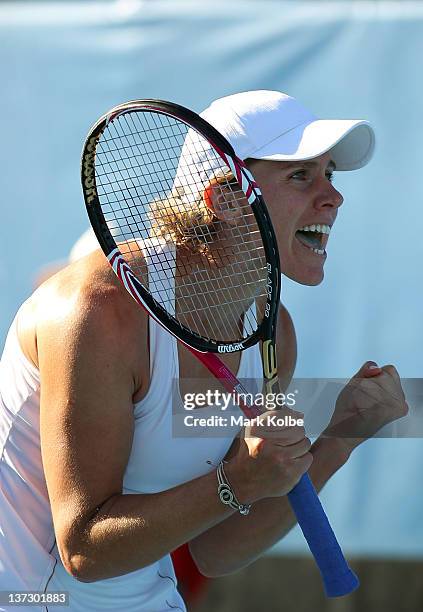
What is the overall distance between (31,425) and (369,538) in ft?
4.30

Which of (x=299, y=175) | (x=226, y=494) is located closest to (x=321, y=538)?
(x=226, y=494)

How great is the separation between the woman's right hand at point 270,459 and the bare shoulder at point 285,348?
1.35 feet

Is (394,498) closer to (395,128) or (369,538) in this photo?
(369,538)

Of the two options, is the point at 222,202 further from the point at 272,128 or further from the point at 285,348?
the point at 285,348

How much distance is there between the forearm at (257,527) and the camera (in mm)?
1771

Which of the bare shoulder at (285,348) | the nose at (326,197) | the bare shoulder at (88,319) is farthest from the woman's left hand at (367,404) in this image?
the bare shoulder at (88,319)

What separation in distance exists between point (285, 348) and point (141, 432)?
38 centimetres

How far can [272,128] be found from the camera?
1604mm

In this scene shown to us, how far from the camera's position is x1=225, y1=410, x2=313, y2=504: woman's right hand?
1.43m

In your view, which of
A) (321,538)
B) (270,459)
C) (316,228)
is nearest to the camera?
(270,459)

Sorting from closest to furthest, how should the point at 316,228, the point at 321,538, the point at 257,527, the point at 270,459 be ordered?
the point at 270,459 → the point at 321,538 → the point at 316,228 → the point at 257,527

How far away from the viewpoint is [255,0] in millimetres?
2754

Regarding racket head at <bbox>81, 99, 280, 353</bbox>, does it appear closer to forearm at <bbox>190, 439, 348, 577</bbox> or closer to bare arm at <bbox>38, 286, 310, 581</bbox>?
bare arm at <bbox>38, 286, 310, 581</bbox>

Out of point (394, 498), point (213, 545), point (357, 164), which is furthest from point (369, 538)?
point (357, 164)
